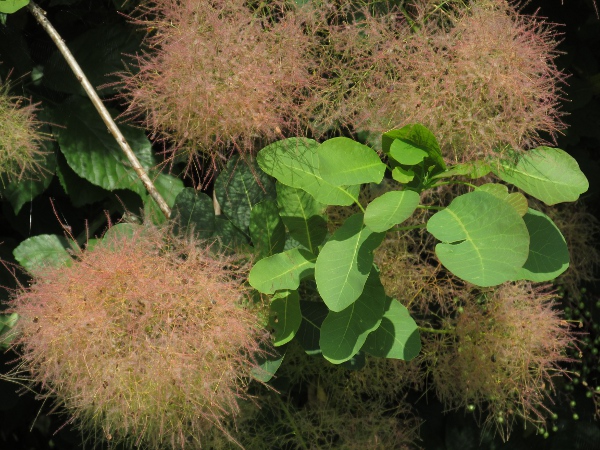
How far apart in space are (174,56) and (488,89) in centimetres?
→ 62

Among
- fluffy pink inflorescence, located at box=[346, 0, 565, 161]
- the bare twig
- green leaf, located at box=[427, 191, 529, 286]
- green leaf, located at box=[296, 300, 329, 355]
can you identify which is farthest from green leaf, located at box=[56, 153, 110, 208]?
green leaf, located at box=[427, 191, 529, 286]

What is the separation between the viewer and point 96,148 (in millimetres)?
1982

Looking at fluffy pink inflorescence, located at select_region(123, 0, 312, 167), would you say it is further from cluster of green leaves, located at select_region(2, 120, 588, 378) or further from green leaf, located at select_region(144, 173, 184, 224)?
green leaf, located at select_region(144, 173, 184, 224)

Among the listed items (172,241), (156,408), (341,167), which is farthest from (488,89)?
(156,408)

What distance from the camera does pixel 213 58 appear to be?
4.97 feet

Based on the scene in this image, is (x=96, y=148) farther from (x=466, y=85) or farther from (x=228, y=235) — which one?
(x=466, y=85)

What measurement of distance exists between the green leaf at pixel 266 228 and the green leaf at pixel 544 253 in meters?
0.51

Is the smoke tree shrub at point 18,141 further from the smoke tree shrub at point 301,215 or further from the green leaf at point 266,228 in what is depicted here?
the green leaf at point 266,228

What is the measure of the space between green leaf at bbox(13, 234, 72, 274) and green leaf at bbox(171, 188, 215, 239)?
0.32m

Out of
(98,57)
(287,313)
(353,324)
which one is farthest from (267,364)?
(98,57)

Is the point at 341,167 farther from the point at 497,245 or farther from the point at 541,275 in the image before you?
the point at 541,275

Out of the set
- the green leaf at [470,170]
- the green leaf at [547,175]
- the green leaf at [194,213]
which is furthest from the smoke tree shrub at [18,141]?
the green leaf at [547,175]

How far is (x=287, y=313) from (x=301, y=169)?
30 centimetres

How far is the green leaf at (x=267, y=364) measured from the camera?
5.30 ft
